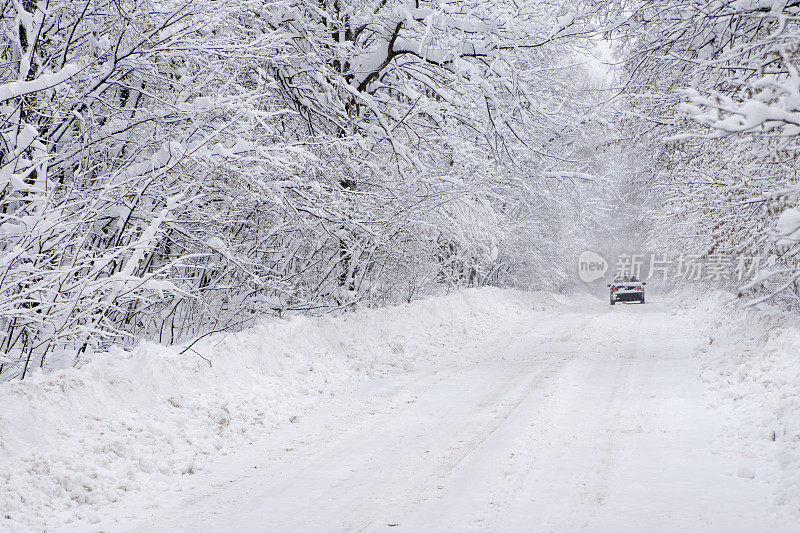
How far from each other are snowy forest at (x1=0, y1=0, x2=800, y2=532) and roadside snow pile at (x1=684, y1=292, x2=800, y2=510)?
5cm

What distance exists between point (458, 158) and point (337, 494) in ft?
30.3

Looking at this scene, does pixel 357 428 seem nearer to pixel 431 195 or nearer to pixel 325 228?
pixel 325 228

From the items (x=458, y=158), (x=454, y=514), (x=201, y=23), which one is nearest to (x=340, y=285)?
(x=458, y=158)

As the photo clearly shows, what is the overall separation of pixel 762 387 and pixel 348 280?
759 centimetres

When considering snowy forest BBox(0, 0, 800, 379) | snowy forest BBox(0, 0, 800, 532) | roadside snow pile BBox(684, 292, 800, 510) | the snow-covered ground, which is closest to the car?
snowy forest BBox(0, 0, 800, 379)

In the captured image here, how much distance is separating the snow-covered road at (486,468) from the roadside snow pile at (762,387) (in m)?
0.19

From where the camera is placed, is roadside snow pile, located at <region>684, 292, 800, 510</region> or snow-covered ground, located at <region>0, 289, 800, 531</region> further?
roadside snow pile, located at <region>684, 292, 800, 510</region>

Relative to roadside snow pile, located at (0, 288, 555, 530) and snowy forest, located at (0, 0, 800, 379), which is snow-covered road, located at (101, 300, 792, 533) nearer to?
roadside snow pile, located at (0, 288, 555, 530)

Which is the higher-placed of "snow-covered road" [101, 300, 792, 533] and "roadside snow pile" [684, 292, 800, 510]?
"roadside snow pile" [684, 292, 800, 510]

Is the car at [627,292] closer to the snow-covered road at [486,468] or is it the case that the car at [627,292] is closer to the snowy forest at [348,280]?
the snowy forest at [348,280]

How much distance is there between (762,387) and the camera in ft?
25.2

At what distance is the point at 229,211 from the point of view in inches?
361

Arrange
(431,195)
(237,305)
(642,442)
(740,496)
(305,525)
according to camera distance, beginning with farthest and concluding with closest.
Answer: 1. (431,195)
2. (237,305)
3. (642,442)
4. (740,496)
5. (305,525)

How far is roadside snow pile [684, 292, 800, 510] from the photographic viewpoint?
17.5 feet
